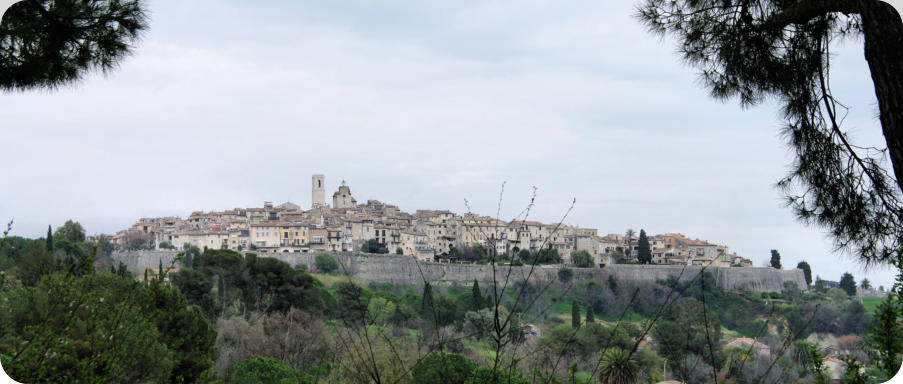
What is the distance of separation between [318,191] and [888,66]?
114ft

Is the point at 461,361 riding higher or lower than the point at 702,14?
lower

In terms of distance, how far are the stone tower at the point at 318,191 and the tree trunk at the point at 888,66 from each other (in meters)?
34.2

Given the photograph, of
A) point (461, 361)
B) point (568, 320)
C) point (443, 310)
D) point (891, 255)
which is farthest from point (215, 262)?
point (891, 255)

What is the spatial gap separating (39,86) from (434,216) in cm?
3123

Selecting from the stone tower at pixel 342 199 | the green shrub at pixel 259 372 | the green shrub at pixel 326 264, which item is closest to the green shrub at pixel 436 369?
the green shrub at pixel 259 372

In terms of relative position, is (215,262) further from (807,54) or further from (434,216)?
(434,216)

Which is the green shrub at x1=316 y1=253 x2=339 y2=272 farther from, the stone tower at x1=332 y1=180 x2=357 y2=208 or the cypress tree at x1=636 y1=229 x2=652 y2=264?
the cypress tree at x1=636 y1=229 x2=652 y2=264

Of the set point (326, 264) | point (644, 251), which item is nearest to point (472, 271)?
point (326, 264)

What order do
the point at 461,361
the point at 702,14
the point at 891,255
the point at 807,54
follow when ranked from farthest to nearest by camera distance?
the point at 461,361, the point at 702,14, the point at 807,54, the point at 891,255

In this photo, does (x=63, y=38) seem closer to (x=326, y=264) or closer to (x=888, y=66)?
(x=888, y=66)

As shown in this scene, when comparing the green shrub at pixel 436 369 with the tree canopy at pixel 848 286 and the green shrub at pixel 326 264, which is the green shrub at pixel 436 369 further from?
the green shrub at pixel 326 264

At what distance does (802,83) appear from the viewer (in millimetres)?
2209

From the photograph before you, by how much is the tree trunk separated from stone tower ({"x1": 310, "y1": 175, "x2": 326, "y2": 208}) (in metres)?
34.2

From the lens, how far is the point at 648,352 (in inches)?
429
